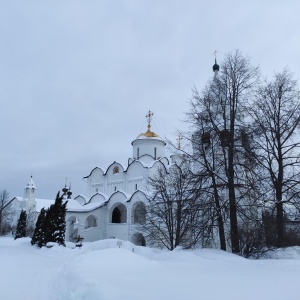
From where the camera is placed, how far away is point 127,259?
29.1ft

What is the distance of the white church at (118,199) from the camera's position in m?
31.0

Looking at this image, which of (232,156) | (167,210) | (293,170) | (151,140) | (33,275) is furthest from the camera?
(151,140)

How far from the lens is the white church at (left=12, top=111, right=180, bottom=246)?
31031 millimetres

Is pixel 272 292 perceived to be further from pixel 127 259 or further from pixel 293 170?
pixel 293 170

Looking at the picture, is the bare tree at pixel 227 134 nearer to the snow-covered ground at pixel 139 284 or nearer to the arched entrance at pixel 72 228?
the snow-covered ground at pixel 139 284

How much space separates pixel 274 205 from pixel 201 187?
2.80m

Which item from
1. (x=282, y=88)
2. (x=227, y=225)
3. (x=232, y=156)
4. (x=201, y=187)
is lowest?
(x=227, y=225)

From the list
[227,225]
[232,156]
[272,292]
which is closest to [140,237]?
[227,225]

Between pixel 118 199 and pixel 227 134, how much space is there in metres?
21.8

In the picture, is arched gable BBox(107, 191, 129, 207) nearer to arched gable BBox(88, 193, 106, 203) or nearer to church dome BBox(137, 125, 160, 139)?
arched gable BBox(88, 193, 106, 203)

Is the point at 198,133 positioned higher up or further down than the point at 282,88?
further down

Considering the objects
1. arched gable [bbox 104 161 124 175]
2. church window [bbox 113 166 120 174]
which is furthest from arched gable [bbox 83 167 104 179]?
church window [bbox 113 166 120 174]

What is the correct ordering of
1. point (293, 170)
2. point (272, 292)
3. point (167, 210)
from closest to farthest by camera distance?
point (272, 292)
point (293, 170)
point (167, 210)

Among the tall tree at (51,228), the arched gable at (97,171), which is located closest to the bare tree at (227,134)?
the tall tree at (51,228)
